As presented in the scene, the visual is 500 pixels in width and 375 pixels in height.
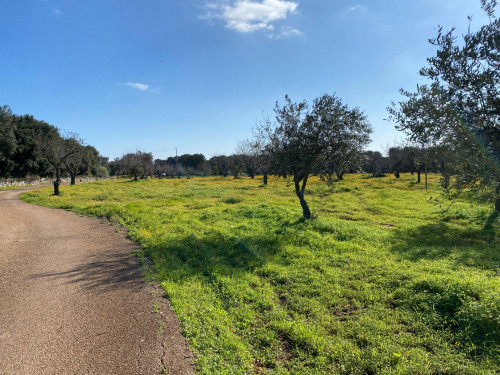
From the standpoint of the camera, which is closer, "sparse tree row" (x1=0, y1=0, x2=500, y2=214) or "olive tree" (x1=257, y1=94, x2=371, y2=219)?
"sparse tree row" (x1=0, y1=0, x2=500, y2=214)

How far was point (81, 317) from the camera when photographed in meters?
5.42

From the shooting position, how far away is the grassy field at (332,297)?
4461 mm

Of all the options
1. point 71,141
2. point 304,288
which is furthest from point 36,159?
point 304,288

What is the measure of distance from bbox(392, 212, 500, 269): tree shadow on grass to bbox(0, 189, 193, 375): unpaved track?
8190mm

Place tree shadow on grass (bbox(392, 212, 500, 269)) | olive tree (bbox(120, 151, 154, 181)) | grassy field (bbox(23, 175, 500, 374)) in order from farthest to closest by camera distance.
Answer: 1. olive tree (bbox(120, 151, 154, 181))
2. tree shadow on grass (bbox(392, 212, 500, 269))
3. grassy field (bbox(23, 175, 500, 374))

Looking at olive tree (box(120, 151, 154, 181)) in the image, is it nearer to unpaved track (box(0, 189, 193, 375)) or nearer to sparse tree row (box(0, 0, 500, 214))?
sparse tree row (box(0, 0, 500, 214))

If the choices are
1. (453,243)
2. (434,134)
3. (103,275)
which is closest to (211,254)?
(103,275)

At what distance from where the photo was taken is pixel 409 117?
7.06 m

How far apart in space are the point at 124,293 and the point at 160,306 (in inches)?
44.8

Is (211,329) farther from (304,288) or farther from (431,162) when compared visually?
(431,162)

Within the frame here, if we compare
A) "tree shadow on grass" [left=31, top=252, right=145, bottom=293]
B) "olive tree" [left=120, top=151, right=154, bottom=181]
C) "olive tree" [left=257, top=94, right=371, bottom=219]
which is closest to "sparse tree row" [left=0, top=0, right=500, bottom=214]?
"olive tree" [left=257, top=94, right=371, bottom=219]

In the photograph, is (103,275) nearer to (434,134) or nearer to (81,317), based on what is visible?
(81,317)

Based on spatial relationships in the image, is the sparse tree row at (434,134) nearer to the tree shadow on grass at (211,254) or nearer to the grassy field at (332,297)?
the grassy field at (332,297)

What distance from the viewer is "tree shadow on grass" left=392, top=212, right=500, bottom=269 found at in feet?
31.8
